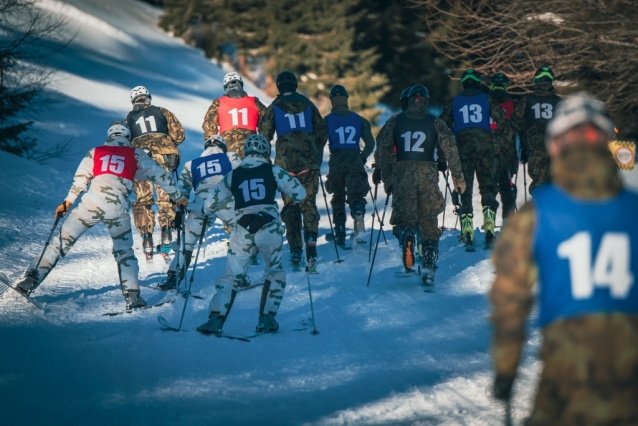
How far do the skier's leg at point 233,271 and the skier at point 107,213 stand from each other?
1.53m

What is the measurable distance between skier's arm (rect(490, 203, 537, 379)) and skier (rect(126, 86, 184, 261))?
9148 mm

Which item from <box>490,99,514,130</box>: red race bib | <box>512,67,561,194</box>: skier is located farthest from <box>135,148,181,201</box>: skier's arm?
<box>490,99,514,130</box>: red race bib

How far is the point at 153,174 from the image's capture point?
934 centimetres

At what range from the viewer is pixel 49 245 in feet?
29.0

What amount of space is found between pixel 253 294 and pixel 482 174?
4.46 meters

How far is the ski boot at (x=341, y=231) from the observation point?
41.2 feet

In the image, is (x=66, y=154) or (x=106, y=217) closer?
(x=106, y=217)

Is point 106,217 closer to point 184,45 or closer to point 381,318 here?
point 381,318

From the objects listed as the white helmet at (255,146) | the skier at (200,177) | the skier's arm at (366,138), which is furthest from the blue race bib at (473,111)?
the white helmet at (255,146)

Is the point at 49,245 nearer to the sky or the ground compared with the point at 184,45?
nearer to the ground

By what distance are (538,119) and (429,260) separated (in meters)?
3.54

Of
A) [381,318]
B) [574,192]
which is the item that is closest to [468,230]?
[381,318]

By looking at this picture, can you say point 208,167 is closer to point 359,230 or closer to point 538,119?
point 359,230

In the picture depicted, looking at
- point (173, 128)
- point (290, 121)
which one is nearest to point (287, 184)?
point (290, 121)
